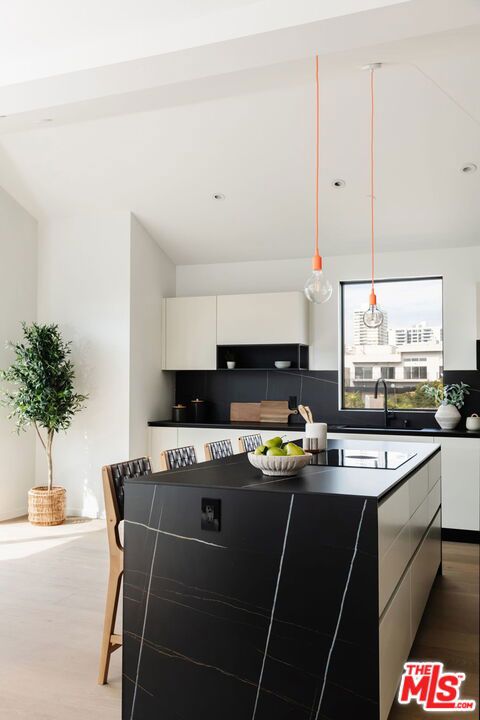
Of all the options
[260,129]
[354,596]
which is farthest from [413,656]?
[260,129]

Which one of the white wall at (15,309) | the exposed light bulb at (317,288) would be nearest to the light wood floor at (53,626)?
the white wall at (15,309)

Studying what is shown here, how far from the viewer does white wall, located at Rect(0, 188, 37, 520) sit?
243 inches

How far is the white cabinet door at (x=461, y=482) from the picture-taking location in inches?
210

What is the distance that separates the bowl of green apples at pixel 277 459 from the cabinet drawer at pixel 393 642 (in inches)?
25.5

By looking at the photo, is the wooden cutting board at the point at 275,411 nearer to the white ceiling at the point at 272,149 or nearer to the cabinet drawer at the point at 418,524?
the white ceiling at the point at 272,149

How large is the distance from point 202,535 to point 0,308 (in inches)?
173

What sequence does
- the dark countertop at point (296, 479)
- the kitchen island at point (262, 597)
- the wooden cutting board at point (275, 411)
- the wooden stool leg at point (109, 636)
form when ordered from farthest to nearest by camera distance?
1. the wooden cutting board at point (275, 411)
2. the wooden stool leg at point (109, 636)
3. the dark countertop at point (296, 479)
4. the kitchen island at point (262, 597)

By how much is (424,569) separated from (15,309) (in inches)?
178

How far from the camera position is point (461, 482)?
211 inches

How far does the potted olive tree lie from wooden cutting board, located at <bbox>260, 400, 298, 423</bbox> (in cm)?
178

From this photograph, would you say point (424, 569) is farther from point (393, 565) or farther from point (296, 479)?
point (296, 479)

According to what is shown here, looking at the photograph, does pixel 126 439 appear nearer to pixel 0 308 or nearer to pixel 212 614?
pixel 0 308

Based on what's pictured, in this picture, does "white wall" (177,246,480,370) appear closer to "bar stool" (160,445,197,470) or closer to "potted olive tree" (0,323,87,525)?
"potted olive tree" (0,323,87,525)

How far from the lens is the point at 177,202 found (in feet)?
19.8
